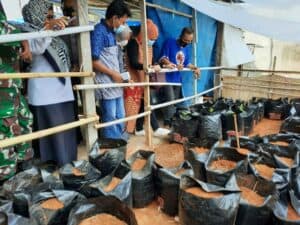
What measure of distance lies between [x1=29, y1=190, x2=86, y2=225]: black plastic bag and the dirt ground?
1.77 ft

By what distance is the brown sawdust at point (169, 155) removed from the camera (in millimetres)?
3010

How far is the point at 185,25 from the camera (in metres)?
4.88

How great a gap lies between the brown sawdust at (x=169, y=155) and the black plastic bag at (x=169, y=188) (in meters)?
0.80

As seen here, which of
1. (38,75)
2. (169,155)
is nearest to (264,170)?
(169,155)

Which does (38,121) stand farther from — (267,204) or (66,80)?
(267,204)

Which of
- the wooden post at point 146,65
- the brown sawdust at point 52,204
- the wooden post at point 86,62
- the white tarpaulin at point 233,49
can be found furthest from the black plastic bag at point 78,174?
the white tarpaulin at point 233,49

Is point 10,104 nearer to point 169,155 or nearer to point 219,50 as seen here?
point 169,155

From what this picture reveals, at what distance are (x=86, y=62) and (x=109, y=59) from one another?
1.36 feet

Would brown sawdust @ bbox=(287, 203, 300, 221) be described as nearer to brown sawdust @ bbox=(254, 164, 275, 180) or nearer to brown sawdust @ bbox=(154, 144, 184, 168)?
brown sawdust @ bbox=(254, 164, 275, 180)

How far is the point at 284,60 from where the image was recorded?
11.5 m

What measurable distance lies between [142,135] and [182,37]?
1.59 meters

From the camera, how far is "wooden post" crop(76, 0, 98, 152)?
2.29 meters

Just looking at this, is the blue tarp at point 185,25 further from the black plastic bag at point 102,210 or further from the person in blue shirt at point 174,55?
the black plastic bag at point 102,210

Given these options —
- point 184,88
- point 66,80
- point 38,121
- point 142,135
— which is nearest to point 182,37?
point 184,88
